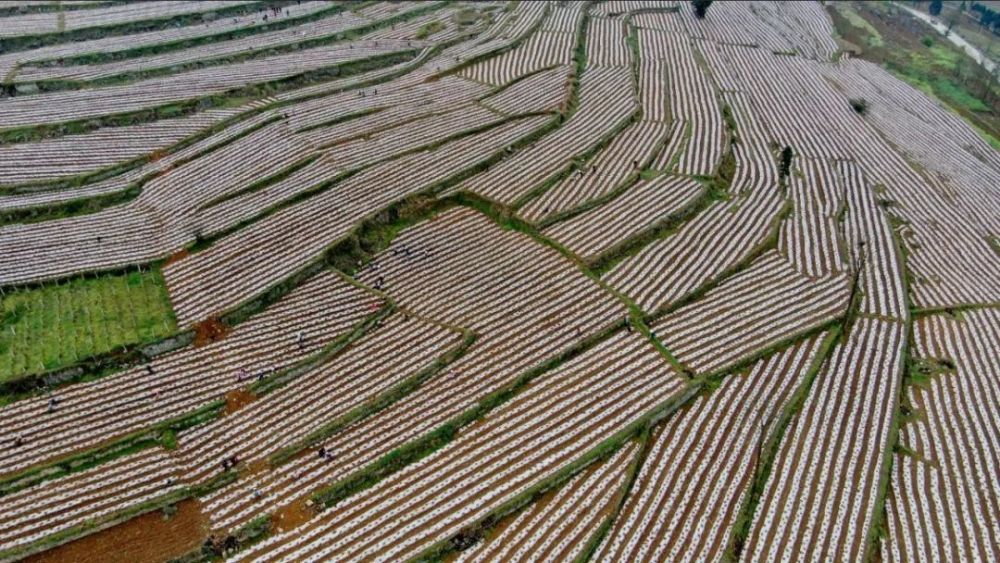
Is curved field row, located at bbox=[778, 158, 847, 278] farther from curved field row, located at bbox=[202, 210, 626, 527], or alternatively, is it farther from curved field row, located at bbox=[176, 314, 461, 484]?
curved field row, located at bbox=[176, 314, 461, 484]

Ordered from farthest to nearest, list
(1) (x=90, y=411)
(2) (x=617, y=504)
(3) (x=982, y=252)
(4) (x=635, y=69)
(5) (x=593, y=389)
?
(4) (x=635, y=69), (3) (x=982, y=252), (5) (x=593, y=389), (1) (x=90, y=411), (2) (x=617, y=504)

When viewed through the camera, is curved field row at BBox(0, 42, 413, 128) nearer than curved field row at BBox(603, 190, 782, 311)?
No

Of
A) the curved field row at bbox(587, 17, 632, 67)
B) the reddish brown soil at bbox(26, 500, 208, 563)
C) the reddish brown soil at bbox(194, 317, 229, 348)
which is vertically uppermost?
the curved field row at bbox(587, 17, 632, 67)

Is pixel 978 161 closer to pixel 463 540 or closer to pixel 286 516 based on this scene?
pixel 463 540

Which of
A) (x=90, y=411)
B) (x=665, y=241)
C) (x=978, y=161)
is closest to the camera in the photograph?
(x=90, y=411)

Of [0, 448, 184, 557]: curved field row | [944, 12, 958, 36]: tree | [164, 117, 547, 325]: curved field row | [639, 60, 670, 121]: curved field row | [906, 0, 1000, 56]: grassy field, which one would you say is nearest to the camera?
[0, 448, 184, 557]: curved field row

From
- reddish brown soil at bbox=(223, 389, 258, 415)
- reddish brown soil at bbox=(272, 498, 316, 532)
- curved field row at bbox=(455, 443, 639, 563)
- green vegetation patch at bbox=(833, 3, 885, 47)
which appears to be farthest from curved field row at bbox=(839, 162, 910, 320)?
green vegetation patch at bbox=(833, 3, 885, 47)

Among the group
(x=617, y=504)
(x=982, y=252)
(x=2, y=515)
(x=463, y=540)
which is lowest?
(x=2, y=515)

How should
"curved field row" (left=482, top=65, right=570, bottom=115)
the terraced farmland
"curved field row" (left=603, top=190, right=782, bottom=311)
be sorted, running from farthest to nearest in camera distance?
"curved field row" (left=482, top=65, right=570, bottom=115), "curved field row" (left=603, top=190, right=782, bottom=311), the terraced farmland

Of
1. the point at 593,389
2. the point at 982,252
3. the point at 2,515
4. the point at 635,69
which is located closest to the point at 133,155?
the point at 2,515
